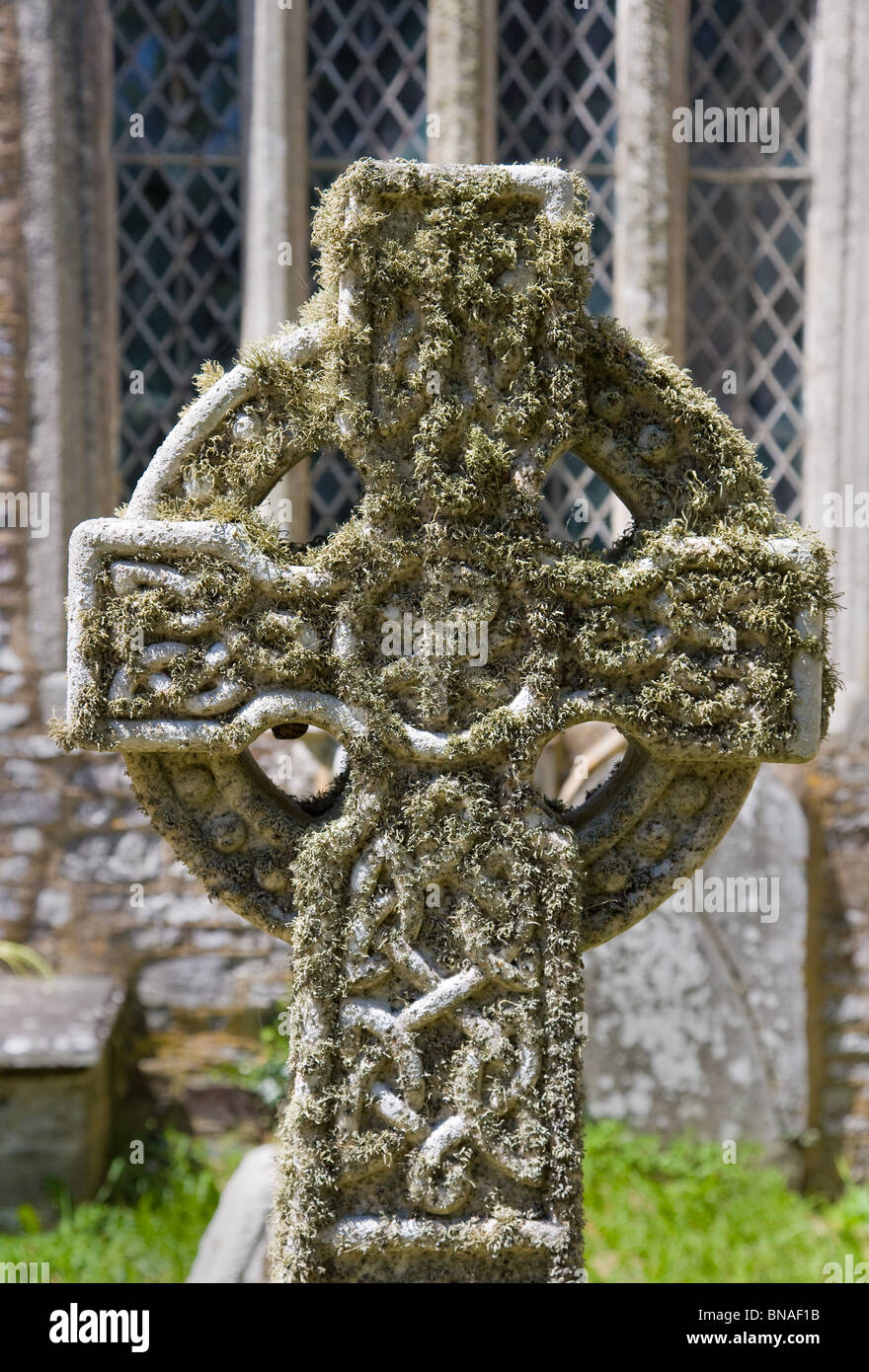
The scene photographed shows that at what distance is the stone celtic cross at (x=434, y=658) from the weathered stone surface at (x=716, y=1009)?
8.46 ft

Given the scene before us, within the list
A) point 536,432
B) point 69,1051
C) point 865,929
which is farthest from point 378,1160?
point 865,929

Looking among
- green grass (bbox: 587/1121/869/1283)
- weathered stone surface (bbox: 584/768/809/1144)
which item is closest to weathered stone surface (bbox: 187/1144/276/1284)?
green grass (bbox: 587/1121/869/1283)

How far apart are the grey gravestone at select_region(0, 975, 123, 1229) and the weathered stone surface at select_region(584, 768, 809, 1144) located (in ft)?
5.66

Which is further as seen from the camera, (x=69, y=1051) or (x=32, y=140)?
(x=32, y=140)

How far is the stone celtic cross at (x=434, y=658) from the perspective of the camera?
74.8 inches

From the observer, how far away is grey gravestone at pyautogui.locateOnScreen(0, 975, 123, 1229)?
4078mm

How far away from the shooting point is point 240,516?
1940 millimetres

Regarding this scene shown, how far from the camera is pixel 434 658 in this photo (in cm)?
194

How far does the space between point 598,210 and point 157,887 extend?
3006mm

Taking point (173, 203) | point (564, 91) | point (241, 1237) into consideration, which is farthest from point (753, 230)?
point (241, 1237)

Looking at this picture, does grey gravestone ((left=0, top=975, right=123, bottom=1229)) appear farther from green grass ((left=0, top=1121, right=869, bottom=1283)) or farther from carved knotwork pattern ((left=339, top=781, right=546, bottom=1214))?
carved knotwork pattern ((left=339, top=781, right=546, bottom=1214))

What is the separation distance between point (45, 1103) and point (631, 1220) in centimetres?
198

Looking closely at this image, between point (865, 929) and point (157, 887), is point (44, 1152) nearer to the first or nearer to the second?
point (157, 887)

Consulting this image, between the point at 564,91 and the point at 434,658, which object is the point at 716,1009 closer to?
the point at 434,658
